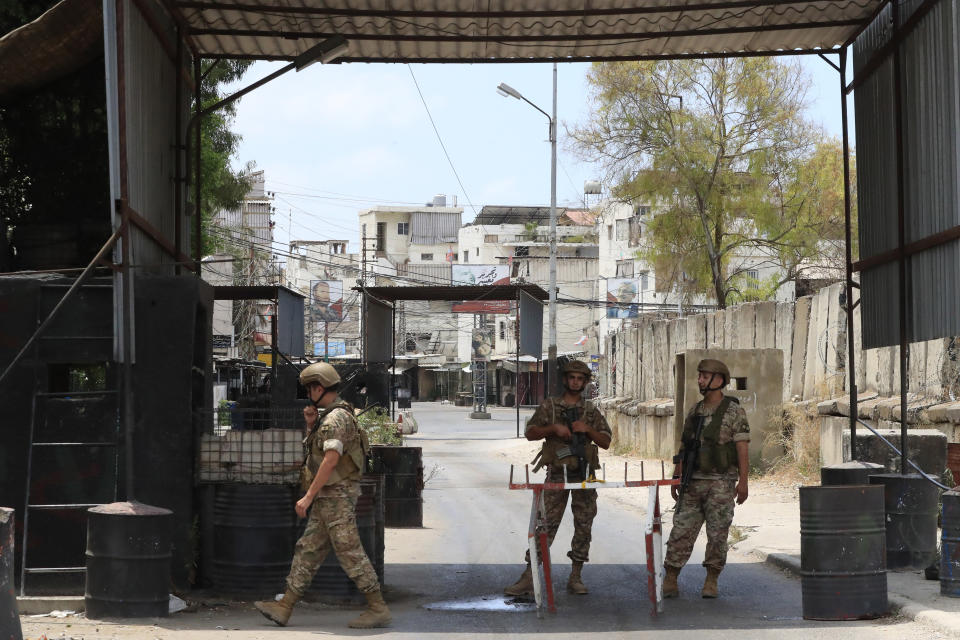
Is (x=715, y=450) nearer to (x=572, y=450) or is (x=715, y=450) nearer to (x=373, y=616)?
(x=572, y=450)

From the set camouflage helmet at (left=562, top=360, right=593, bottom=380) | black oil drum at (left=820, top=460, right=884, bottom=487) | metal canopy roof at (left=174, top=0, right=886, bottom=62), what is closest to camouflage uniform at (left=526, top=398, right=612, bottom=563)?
camouflage helmet at (left=562, top=360, right=593, bottom=380)

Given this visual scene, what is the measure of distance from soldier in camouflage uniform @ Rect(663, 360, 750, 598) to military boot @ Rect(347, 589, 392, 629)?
8.69 ft

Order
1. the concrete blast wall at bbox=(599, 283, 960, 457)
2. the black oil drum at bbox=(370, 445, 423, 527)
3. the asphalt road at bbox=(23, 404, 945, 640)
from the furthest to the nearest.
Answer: the concrete blast wall at bbox=(599, 283, 960, 457) < the black oil drum at bbox=(370, 445, 423, 527) < the asphalt road at bbox=(23, 404, 945, 640)

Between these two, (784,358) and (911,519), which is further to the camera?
(784,358)

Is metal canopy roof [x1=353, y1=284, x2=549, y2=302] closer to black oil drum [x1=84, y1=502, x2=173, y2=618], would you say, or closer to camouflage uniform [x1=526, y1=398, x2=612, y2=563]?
camouflage uniform [x1=526, y1=398, x2=612, y2=563]

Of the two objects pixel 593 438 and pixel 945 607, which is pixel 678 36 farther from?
pixel 945 607

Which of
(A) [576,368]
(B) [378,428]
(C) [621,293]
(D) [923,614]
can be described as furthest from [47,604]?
(C) [621,293]

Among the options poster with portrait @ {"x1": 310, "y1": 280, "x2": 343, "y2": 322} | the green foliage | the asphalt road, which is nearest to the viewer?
the asphalt road

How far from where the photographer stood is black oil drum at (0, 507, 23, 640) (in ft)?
21.5

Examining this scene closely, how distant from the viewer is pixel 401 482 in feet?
51.6

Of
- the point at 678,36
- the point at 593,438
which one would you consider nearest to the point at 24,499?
the point at 593,438

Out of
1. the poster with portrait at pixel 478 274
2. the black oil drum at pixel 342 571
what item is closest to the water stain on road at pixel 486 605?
the black oil drum at pixel 342 571

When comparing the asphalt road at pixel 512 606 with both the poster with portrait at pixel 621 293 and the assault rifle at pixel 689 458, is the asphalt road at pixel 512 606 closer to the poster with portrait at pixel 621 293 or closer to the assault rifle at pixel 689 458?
the assault rifle at pixel 689 458

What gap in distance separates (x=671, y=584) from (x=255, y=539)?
Result: 3.39 m
